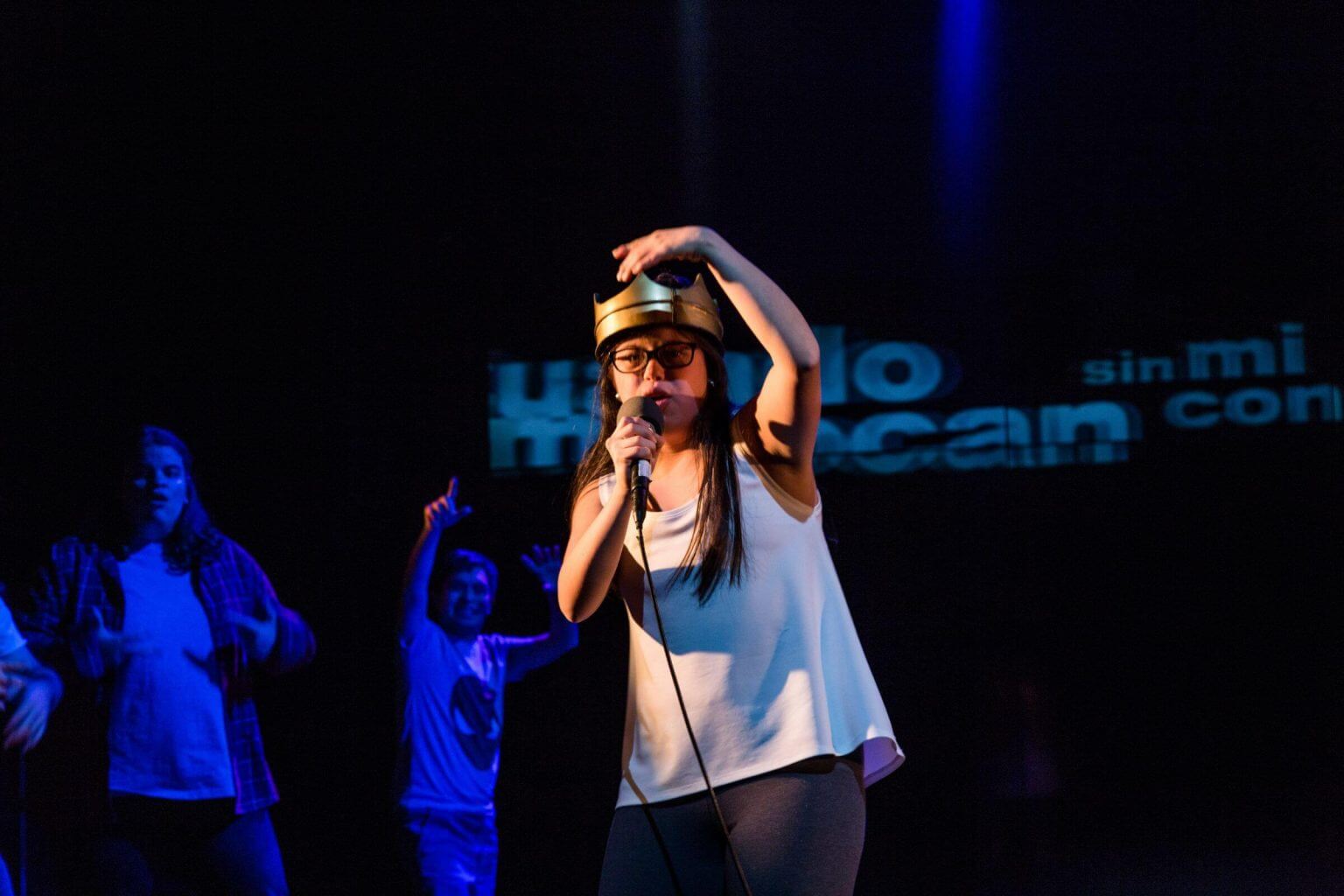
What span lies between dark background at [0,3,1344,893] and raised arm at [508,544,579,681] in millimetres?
63

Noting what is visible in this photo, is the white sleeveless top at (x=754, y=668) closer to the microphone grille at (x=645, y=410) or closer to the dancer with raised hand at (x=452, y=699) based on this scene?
the microphone grille at (x=645, y=410)

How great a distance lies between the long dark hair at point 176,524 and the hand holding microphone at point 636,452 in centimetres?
269

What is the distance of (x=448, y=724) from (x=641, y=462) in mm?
2494

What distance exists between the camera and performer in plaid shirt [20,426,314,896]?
3.60 meters

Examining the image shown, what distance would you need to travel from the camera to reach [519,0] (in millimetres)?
3979

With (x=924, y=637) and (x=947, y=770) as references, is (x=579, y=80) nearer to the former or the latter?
(x=924, y=637)

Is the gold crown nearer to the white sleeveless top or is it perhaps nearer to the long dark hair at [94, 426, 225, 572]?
the white sleeveless top

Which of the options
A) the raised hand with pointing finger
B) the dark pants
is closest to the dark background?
the raised hand with pointing finger

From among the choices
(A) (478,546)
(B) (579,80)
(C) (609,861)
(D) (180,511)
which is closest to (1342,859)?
(A) (478,546)

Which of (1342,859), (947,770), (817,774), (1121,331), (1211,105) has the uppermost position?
(1211,105)

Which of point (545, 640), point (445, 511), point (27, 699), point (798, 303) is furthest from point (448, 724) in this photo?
point (798, 303)

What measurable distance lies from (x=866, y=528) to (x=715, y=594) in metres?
2.42

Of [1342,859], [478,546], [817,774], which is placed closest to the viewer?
[817,774]

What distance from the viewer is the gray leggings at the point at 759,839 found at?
1359 millimetres
